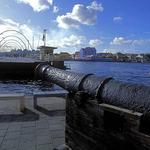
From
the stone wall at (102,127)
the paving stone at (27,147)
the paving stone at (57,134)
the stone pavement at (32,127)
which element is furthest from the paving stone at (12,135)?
the stone wall at (102,127)

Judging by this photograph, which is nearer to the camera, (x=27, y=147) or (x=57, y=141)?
(x=27, y=147)

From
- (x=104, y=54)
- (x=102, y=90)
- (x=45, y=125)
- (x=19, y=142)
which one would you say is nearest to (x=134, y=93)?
(x=102, y=90)

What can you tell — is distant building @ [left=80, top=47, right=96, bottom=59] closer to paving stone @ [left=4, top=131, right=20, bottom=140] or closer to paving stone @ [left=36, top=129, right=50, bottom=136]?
paving stone @ [left=36, top=129, right=50, bottom=136]

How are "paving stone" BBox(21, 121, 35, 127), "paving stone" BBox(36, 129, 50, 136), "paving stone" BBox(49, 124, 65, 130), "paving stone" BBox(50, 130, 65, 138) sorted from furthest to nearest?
"paving stone" BBox(21, 121, 35, 127) < "paving stone" BBox(49, 124, 65, 130) < "paving stone" BBox(36, 129, 50, 136) < "paving stone" BBox(50, 130, 65, 138)

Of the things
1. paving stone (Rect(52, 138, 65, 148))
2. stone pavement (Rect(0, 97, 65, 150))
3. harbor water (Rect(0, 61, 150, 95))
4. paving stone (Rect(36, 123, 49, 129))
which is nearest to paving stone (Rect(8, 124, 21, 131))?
stone pavement (Rect(0, 97, 65, 150))

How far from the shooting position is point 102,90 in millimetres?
3939

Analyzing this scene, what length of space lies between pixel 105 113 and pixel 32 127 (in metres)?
3.09

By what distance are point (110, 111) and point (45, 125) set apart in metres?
3.32

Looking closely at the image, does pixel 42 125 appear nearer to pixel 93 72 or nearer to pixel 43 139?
pixel 43 139

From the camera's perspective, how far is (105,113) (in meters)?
3.79

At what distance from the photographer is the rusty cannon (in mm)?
3246

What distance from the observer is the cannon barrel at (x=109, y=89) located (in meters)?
3.28

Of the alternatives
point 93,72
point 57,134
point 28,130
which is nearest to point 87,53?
point 93,72

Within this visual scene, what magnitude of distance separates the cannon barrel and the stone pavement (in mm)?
1213
